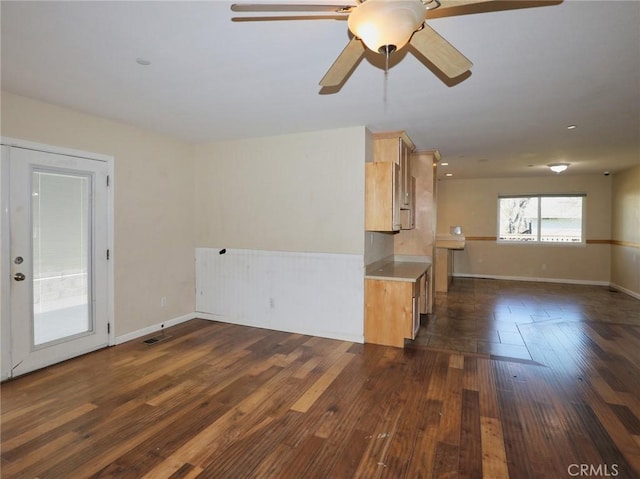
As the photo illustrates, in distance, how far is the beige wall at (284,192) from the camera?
3965mm

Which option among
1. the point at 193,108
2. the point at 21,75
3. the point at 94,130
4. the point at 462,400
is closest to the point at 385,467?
the point at 462,400

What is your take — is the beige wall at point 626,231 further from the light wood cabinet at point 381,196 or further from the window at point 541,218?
the light wood cabinet at point 381,196

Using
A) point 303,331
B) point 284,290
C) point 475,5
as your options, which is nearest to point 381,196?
point 284,290

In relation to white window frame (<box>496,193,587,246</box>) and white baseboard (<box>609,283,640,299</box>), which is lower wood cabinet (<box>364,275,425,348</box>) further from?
white window frame (<box>496,193,587,246</box>)

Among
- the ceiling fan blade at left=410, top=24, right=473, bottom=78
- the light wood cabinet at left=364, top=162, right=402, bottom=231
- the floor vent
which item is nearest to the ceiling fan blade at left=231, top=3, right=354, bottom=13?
the ceiling fan blade at left=410, top=24, right=473, bottom=78

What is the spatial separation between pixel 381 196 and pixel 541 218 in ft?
20.1

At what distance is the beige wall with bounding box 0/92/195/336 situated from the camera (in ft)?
10.8

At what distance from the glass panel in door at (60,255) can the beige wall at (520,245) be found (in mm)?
7639

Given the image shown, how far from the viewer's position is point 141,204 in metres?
4.07

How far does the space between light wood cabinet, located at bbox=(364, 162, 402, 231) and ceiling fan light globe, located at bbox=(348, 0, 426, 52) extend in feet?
7.86

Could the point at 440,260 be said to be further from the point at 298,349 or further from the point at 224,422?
the point at 224,422

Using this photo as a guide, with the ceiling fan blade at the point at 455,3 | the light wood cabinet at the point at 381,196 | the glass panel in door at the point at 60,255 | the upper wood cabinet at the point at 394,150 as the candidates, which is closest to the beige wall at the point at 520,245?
the upper wood cabinet at the point at 394,150

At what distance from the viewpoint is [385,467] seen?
6.34 ft

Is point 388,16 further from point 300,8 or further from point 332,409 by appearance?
point 332,409
